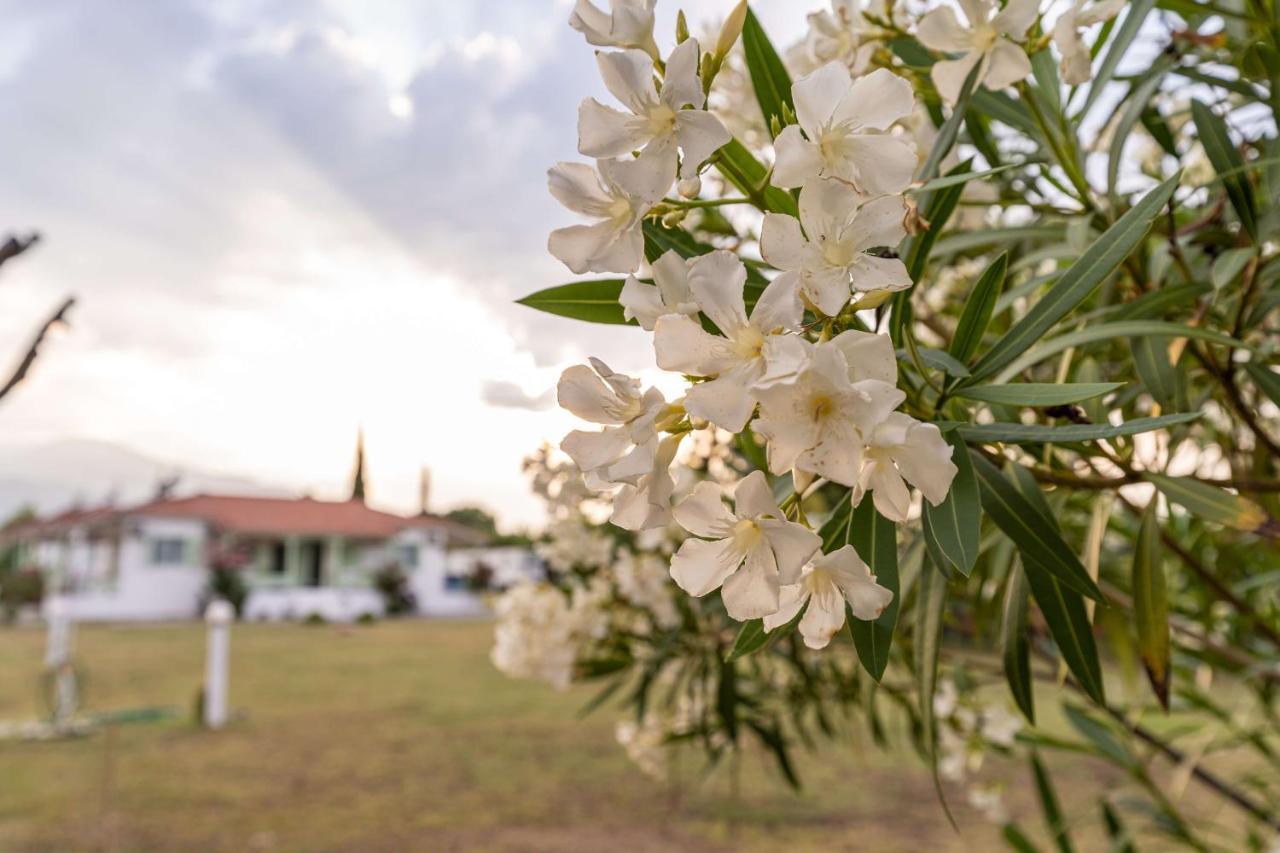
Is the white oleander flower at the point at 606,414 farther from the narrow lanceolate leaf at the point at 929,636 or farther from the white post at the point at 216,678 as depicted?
the white post at the point at 216,678

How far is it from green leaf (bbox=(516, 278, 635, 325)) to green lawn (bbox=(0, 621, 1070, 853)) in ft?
8.83

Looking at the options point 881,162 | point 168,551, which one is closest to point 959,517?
point 881,162

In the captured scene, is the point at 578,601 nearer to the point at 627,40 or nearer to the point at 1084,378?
the point at 1084,378

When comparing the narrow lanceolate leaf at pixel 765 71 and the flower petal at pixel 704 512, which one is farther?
the narrow lanceolate leaf at pixel 765 71

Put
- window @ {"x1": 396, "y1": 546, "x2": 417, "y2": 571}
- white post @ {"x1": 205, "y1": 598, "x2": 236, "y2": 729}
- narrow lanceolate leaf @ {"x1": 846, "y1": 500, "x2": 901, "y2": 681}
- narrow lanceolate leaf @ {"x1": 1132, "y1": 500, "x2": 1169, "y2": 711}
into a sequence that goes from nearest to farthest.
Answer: narrow lanceolate leaf @ {"x1": 846, "y1": 500, "x2": 901, "y2": 681} → narrow lanceolate leaf @ {"x1": 1132, "y1": 500, "x2": 1169, "y2": 711} → white post @ {"x1": 205, "y1": 598, "x2": 236, "y2": 729} → window @ {"x1": 396, "y1": 546, "x2": 417, "y2": 571}

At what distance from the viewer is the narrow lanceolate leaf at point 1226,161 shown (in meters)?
0.56

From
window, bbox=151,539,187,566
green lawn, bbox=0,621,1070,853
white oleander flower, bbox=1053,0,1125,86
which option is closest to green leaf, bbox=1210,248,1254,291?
white oleander flower, bbox=1053,0,1125,86

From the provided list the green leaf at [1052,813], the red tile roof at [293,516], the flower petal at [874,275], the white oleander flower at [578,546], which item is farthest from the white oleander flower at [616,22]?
the red tile roof at [293,516]

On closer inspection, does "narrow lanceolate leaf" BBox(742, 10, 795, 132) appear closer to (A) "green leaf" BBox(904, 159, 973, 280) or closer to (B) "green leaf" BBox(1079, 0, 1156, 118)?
(A) "green leaf" BBox(904, 159, 973, 280)

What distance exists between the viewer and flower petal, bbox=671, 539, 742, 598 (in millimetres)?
320

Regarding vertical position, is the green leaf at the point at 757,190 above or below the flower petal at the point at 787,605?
above

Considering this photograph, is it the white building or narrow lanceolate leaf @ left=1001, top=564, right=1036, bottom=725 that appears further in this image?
the white building

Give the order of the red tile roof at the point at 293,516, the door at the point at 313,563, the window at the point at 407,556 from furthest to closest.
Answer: the window at the point at 407,556, the door at the point at 313,563, the red tile roof at the point at 293,516

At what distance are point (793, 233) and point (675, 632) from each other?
960mm
